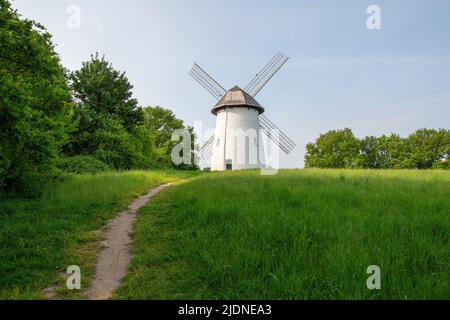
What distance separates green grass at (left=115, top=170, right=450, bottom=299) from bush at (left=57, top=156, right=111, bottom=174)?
13.6 m

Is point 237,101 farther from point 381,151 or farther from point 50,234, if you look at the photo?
point 381,151

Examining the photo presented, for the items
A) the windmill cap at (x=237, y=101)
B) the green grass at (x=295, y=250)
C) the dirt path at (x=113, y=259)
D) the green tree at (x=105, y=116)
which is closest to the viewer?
the green grass at (x=295, y=250)

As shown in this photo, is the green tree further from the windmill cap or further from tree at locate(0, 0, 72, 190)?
tree at locate(0, 0, 72, 190)

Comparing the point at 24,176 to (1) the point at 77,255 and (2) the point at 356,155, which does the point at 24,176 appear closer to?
(1) the point at 77,255

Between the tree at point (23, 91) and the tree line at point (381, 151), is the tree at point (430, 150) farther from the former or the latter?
the tree at point (23, 91)

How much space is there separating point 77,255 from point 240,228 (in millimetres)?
3350

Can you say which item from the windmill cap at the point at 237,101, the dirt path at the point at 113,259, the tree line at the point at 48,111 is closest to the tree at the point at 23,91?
the tree line at the point at 48,111

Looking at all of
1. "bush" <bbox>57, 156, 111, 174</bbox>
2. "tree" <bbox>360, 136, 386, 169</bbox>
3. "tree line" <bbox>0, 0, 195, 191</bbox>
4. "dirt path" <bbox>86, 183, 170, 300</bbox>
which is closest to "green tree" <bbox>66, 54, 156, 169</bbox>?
"tree line" <bbox>0, 0, 195, 191</bbox>

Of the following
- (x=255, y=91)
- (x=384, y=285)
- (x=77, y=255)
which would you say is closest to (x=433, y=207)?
(x=384, y=285)

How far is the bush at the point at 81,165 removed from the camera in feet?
64.5

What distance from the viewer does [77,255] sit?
5.90 m

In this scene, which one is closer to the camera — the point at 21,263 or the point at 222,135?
the point at 21,263

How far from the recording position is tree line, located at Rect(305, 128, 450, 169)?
189ft

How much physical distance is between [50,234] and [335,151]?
64518 mm
